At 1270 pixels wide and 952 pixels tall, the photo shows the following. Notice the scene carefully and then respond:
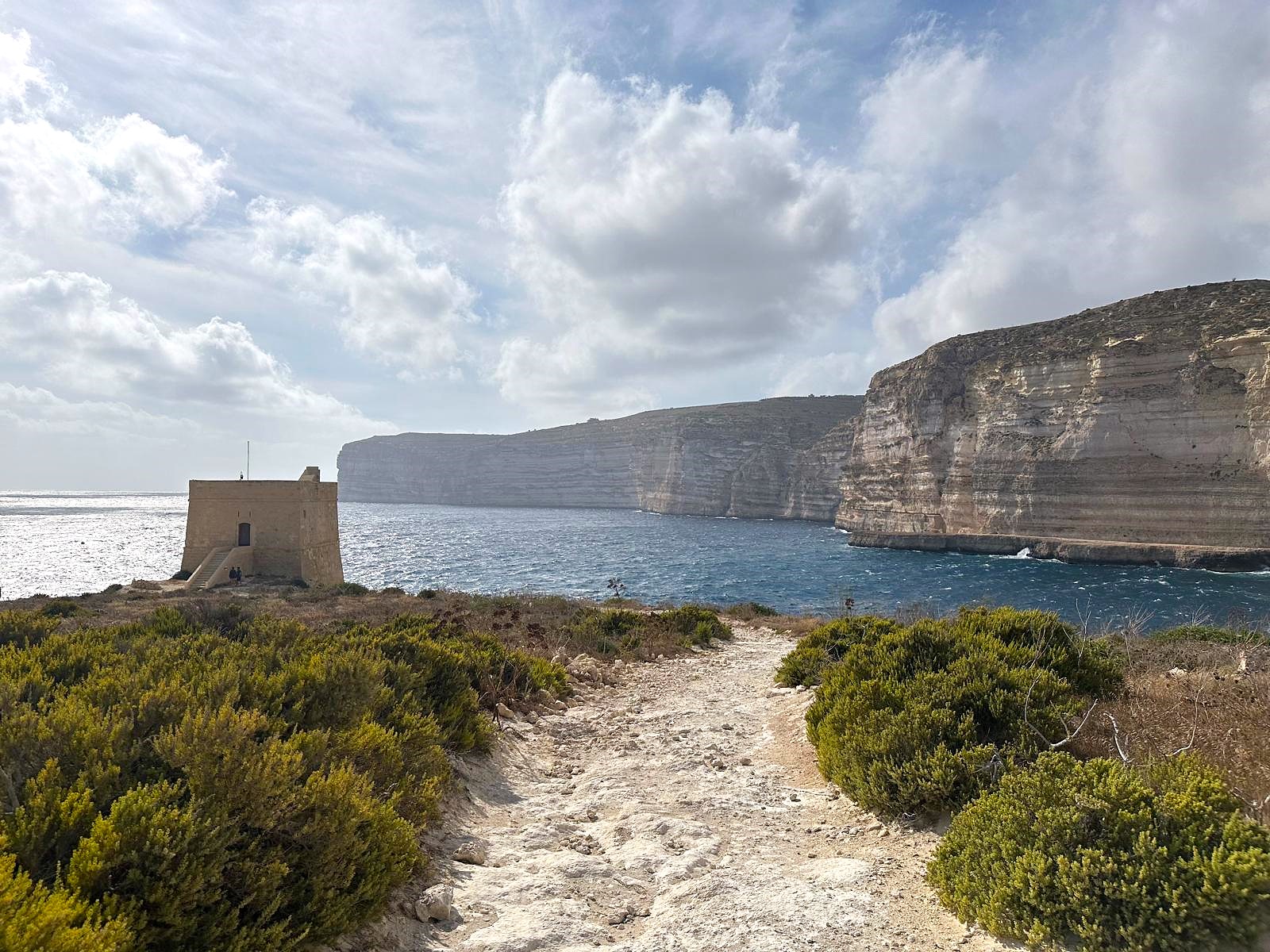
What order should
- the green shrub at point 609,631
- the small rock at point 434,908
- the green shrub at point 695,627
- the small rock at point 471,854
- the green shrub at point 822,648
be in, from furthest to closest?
the green shrub at point 695,627
the green shrub at point 609,631
the green shrub at point 822,648
the small rock at point 471,854
the small rock at point 434,908

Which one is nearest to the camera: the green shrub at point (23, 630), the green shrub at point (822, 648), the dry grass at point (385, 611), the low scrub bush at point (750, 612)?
the green shrub at point (23, 630)

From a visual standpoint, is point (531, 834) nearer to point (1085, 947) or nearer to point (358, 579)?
point (1085, 947)

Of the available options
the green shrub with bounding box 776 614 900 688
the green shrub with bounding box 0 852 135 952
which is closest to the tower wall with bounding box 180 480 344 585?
the green shrub with bounding box 776 614 900 688

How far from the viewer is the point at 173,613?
1023cm

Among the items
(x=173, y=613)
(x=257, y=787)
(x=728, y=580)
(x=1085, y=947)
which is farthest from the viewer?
(x=728, y=580)

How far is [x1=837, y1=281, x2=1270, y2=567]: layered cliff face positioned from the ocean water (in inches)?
187

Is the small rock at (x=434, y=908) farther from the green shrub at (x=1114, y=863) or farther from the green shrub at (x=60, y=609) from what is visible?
the green shrub at (x=60, y=609)

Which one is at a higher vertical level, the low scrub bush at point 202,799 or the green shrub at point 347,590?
the low scrub bush at point 202,799

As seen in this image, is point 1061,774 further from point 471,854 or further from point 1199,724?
point 471,854

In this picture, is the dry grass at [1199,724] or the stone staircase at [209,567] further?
the stone staircase at [209,567]

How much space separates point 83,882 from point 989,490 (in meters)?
62.6

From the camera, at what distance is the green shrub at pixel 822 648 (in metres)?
10.7

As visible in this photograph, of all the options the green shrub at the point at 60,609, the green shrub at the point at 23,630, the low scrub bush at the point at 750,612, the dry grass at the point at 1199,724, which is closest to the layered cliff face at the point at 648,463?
the low scrub bush at the point at 750,612

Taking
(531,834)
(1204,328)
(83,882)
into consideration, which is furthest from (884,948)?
(1204,328)
